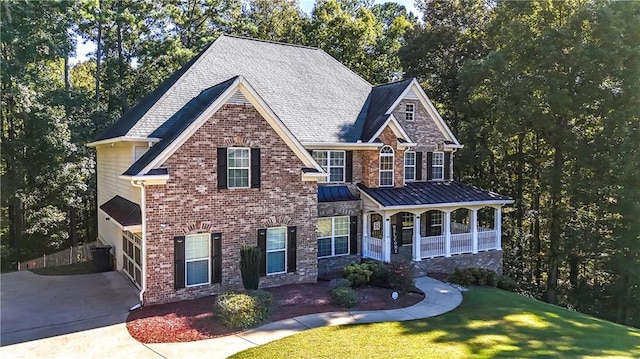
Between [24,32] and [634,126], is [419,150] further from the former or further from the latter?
[24,32]

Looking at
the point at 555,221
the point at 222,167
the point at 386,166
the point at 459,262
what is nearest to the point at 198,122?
the point at 222,167

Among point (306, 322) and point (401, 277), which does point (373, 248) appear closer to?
point (401, 277)

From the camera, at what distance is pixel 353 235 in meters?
20.6

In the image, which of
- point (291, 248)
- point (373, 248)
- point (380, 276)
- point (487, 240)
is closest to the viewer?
point (291, 248)

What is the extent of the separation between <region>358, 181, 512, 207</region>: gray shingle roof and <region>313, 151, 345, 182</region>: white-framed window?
1141 mm

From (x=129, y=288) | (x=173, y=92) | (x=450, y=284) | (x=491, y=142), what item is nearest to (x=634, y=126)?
(x=491, y=142)

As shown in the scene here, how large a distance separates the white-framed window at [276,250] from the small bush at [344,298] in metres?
2.53

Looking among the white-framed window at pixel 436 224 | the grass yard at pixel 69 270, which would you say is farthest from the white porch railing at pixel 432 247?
the grass yard at pixel 69 270

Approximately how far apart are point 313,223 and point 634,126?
17324mm

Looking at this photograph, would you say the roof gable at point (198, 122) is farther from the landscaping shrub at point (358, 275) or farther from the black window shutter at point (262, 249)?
the landscaping shrub at point (358, 275)

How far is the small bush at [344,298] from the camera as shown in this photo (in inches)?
569

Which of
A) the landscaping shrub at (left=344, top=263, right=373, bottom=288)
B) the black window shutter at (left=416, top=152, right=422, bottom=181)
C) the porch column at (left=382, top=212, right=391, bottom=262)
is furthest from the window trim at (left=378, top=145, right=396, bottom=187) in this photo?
the landscaping shrub at (left=344, top=263, right=373, bottom=288)

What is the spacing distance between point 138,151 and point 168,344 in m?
7.55

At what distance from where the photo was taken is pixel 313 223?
56.0 feet
